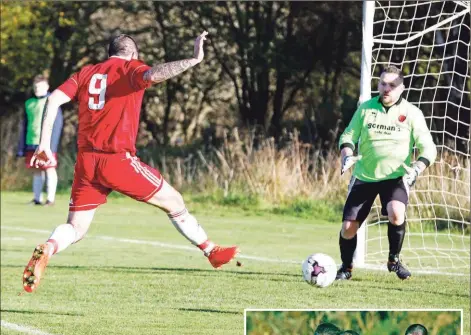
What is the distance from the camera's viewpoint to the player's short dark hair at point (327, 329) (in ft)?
22.9

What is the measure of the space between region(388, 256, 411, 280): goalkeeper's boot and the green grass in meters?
0.95

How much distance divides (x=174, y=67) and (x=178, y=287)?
14.7ft

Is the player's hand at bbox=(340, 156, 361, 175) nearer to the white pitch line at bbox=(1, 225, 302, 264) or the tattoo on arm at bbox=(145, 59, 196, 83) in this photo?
the tattoo on arm at bbox=(145, 59, 196, 83)

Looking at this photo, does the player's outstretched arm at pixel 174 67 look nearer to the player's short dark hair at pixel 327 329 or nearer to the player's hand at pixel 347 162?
the player's hand at pixel 347 162

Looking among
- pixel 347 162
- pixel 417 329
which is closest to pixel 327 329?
pixel 417 329

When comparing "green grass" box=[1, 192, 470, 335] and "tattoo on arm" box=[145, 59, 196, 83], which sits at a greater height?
"tattoo on arm" box=[145, 59, 196, 83]

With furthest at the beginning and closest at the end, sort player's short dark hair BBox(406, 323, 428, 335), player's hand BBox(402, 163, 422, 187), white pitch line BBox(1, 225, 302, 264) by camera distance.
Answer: white pitch line BBox(1, 225, 302, 264) < player's hand BBox(402, 163, 422, 187) < player's short dark hair BBox(406, 323, 428, 335)

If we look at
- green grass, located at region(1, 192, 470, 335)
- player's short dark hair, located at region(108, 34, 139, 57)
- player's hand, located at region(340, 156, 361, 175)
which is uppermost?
player's short dark hair, located at region(108, 34, 139, 57)

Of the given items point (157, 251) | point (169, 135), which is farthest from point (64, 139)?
point (157, 251)

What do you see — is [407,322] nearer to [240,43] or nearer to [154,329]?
[154,329]

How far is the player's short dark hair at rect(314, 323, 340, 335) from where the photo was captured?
22.9 feet

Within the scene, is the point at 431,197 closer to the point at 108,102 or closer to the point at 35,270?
the point at 108,102

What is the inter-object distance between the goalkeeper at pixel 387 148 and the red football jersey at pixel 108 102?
5.14 feet

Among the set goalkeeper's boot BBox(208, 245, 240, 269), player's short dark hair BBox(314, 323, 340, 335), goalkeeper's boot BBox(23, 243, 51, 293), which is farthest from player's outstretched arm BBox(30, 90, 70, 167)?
player's short dark hair BBox(314, 323, 340, 335)
